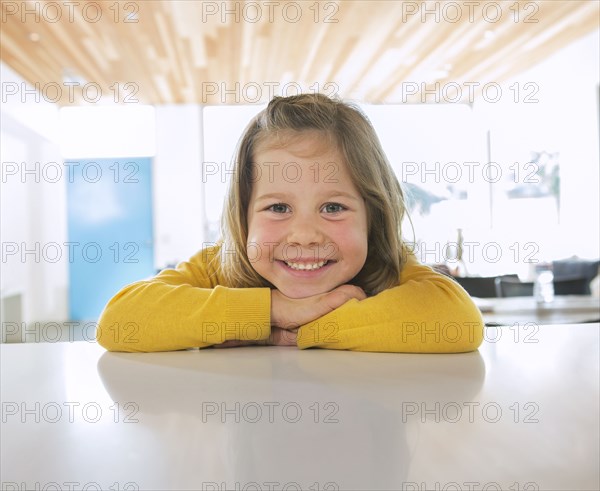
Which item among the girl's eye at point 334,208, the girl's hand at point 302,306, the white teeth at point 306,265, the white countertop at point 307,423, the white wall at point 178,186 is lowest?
the white countertop at point 307,423

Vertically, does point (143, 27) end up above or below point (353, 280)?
above

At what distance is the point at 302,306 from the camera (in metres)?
0.79

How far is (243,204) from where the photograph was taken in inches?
36.7

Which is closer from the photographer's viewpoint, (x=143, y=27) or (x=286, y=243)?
(x=286, y=243)

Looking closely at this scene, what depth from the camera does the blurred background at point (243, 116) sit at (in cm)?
368

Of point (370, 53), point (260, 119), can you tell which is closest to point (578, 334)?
point (260, 119)

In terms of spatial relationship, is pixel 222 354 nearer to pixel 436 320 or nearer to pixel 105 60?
pixel 436 320

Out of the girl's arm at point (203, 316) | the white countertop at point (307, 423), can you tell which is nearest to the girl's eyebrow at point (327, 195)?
the girl's arm at point (203, 316)

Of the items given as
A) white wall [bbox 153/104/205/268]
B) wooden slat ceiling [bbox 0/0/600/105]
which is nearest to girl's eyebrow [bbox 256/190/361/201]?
wooden slat ceiling [bbox 0/0/600/105]

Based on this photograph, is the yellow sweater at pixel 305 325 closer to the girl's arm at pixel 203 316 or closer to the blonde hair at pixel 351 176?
the girl's arm at pixel 203 316

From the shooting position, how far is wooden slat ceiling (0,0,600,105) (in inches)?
136

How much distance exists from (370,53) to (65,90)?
2.70 meters

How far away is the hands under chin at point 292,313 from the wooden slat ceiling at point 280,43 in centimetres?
289

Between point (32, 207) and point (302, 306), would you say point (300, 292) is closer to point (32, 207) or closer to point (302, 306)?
point (302, 306)
